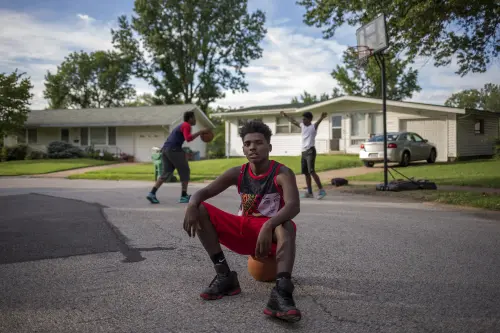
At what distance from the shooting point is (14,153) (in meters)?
33.6

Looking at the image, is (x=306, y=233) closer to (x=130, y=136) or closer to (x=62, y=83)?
(x=130, y=136)

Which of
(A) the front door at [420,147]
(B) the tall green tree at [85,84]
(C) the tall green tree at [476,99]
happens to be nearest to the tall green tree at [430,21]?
(A) the front door at [420,147]

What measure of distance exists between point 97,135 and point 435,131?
26.2m

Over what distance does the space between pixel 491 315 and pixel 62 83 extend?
7027 cm

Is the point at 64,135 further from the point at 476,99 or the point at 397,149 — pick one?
the point at 476,99

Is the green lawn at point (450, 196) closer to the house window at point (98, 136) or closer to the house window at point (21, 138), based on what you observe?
the house window at point (98, 136)

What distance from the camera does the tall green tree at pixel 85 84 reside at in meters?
62.5

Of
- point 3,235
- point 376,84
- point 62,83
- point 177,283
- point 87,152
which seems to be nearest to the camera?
point 177,283

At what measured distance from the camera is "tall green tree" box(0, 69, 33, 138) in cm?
3306

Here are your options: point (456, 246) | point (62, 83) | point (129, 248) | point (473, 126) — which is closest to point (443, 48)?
point (456, 246)

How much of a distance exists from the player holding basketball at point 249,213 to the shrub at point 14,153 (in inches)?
1353

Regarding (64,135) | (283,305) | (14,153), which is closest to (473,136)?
(283,305)

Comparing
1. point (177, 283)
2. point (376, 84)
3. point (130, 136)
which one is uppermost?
point (376, 84)

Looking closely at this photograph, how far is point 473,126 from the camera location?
88.6 feet
